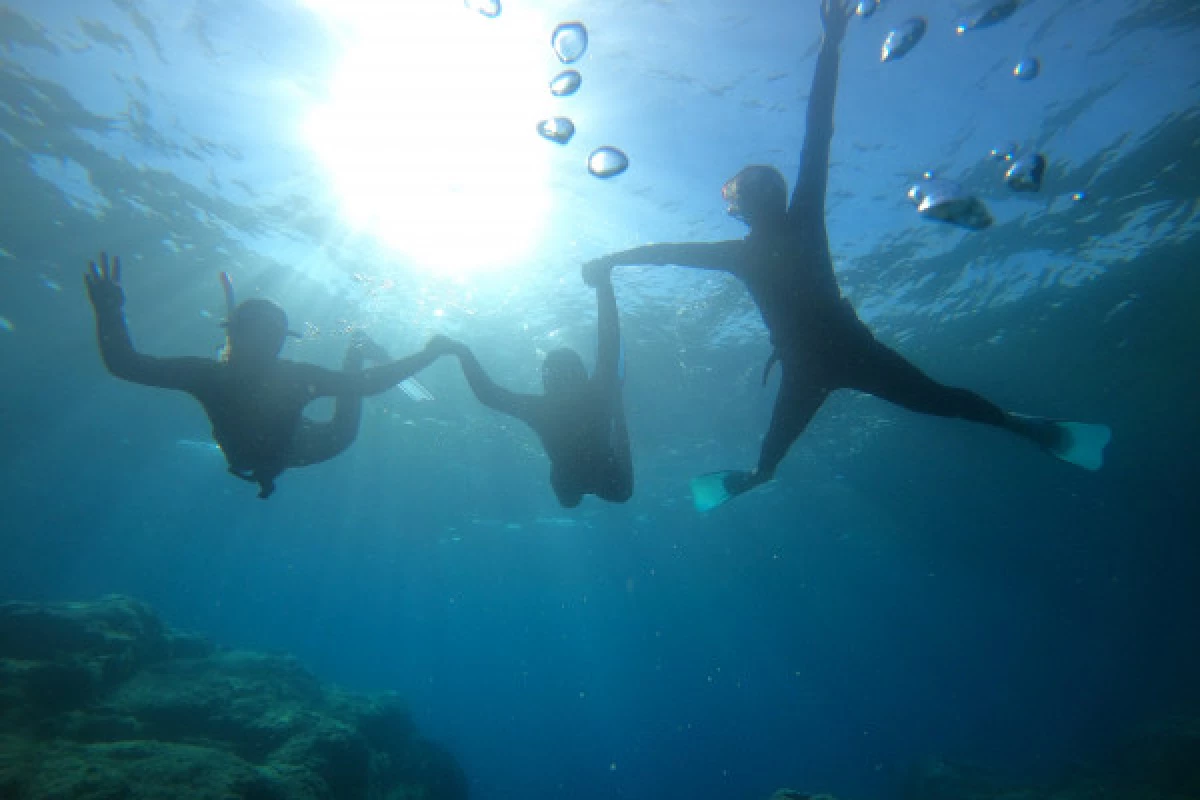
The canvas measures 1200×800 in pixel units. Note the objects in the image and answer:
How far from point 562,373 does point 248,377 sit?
3.18m

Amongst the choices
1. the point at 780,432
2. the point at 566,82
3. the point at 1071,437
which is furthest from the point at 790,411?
the point at 566,82

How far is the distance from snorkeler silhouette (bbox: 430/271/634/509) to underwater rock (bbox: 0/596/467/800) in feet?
22.4

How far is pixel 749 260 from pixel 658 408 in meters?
16.4

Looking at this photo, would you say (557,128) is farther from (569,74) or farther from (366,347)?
(366,347)

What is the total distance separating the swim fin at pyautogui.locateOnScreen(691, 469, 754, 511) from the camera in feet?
19.9

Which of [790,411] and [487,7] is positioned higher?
[487,7]

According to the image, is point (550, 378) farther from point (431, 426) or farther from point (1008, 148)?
point (431, 426)

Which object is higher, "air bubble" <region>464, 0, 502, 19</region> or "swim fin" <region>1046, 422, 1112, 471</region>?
"air bubble" <region>464, 0, 502, 19</region>

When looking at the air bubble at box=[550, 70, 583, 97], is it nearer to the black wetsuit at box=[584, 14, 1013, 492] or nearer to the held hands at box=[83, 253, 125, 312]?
the black wetsuit at box=[584, 14, 1013, 492]

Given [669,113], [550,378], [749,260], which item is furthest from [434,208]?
[749,260]

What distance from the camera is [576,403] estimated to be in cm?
565

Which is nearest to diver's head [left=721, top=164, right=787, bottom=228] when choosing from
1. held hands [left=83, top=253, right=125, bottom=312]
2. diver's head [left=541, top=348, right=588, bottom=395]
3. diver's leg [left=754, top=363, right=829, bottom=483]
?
diver's leg [left=754, top=363, right=829, bottom=483]

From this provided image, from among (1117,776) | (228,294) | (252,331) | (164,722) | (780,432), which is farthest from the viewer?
(1117,776)

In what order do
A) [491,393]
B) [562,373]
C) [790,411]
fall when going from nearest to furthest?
[790,411] → [562,373] → [491,393]
